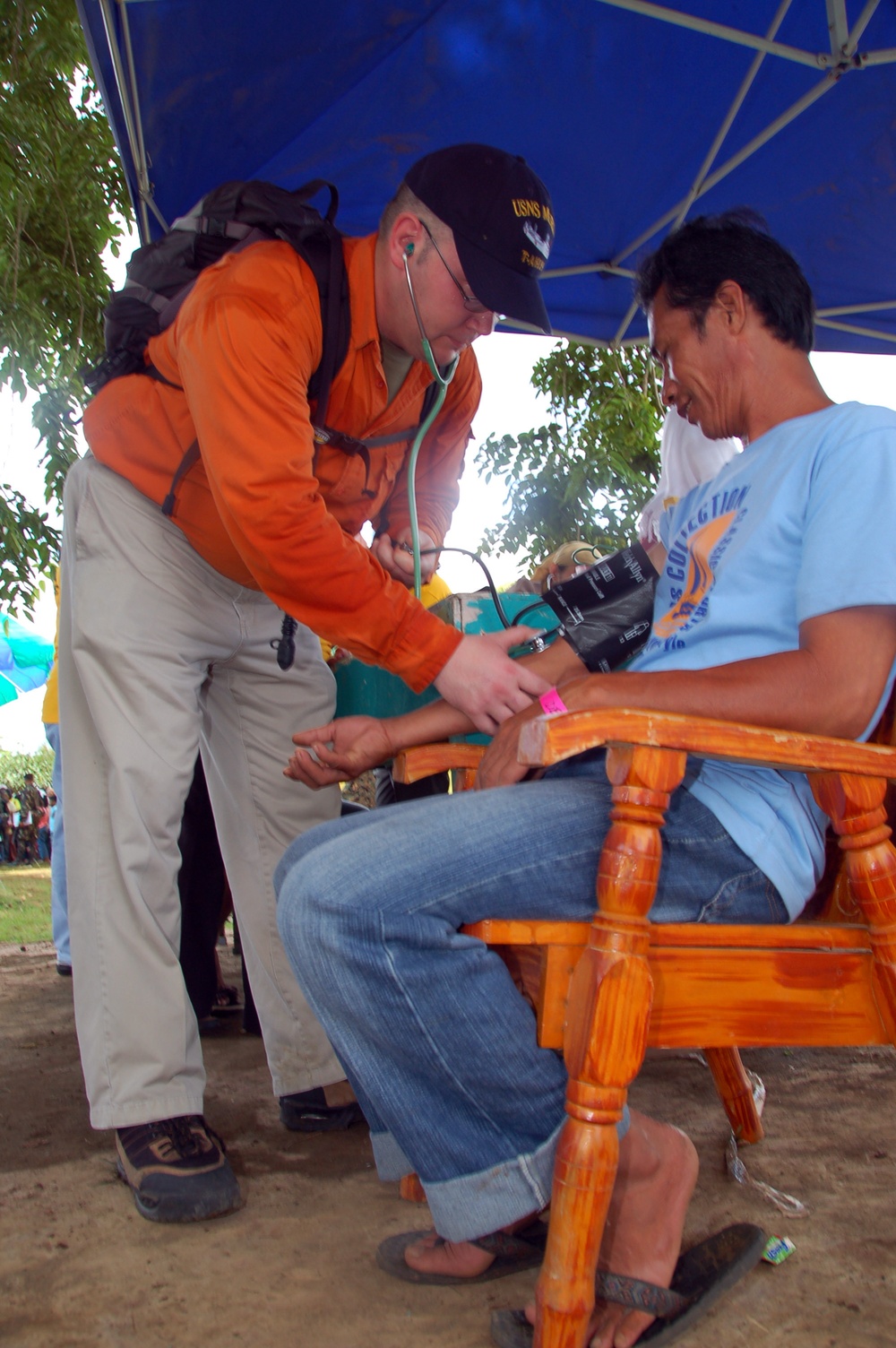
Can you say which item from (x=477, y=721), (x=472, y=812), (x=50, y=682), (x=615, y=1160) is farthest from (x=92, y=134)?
(x=615, y=1160)

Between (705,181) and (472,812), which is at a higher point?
(705,181)

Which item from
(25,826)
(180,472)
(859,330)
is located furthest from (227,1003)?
(25,826)

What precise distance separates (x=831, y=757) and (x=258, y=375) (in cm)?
106

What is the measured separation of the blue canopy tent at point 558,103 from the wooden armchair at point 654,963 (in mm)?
2700

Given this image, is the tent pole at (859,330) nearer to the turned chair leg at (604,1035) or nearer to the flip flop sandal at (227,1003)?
the flip flop sandal at (227,1003)

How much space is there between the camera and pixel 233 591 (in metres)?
2.00

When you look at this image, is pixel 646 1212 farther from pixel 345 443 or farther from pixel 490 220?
pixel 490 220

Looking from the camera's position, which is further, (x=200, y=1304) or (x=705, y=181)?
(x=705, y=181)

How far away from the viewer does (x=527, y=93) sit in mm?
3254

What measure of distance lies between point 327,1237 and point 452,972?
65 cm

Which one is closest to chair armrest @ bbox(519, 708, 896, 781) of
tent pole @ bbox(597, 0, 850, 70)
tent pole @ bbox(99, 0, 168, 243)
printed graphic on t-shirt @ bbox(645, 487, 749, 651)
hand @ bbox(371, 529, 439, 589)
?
printed graphic on t-shirt @ bbox(645, 487, 749, 651)

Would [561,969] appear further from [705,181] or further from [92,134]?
[92,134]

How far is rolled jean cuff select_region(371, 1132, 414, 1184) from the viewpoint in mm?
1379

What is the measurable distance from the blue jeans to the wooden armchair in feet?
0.18
